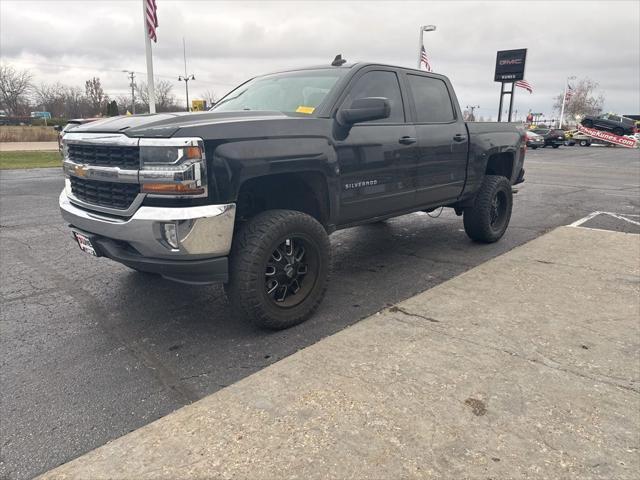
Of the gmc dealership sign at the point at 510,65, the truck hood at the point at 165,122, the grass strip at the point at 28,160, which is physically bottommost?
the grass strip at the point at 28,160

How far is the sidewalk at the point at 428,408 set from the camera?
82.4 inches

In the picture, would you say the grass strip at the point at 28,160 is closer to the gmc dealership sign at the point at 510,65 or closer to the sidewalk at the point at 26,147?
the sidewalk at the point at 26,147

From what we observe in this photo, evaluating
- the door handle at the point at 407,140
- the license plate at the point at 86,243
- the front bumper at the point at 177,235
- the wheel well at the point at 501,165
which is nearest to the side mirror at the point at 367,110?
the door handle at the point at 407,140

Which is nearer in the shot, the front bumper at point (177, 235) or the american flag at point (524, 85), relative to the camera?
the front bumper at point (177, 235)

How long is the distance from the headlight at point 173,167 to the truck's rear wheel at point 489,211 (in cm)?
386

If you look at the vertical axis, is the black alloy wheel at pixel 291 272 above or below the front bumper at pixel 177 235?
below

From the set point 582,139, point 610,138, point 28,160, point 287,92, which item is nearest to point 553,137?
point 582,139

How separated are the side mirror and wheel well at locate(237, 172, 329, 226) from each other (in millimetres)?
501

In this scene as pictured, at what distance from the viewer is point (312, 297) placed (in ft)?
12.0

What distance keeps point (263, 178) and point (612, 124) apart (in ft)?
151

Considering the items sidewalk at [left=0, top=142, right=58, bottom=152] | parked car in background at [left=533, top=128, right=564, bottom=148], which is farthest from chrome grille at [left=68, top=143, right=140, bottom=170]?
parked car in background at [left=533, top=128, right=564, bottom=148]

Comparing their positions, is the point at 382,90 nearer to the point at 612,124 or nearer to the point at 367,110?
the point at 367,110

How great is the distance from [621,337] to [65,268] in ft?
16.4

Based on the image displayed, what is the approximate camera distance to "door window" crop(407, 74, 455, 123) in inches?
190
